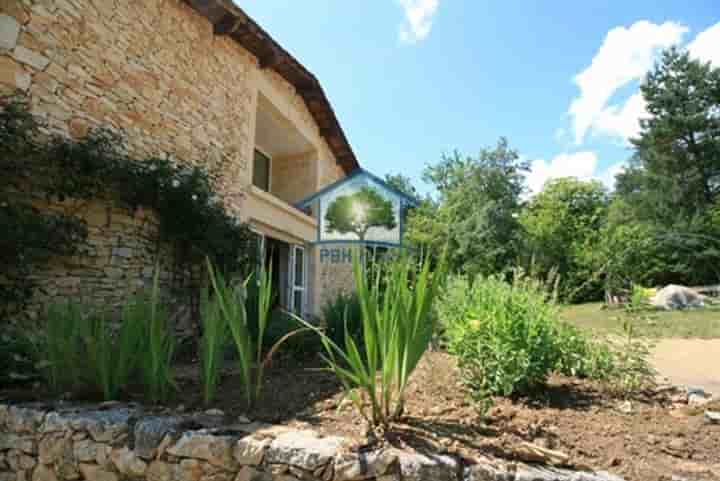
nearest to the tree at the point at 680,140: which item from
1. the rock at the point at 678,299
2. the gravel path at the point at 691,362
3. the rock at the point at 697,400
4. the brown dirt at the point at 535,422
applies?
the rock at the point at 678,299

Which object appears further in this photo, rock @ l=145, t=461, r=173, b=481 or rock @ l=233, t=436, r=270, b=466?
rock @ l=145, t=461, r=173, b=481

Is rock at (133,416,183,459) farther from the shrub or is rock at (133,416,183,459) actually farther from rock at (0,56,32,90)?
rock at (0,56,32,90)

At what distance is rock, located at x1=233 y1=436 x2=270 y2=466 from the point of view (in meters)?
1.56

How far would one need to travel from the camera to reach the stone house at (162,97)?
3.70m

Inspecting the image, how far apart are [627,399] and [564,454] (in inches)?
48.8

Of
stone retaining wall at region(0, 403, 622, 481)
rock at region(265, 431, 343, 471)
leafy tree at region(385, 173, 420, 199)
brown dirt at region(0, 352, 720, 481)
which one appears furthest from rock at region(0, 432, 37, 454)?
leafy tree at region(385, 173, 420, 199)

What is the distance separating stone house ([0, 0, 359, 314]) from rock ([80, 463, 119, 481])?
7.80 ft

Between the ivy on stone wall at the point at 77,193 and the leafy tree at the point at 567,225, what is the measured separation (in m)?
9.87

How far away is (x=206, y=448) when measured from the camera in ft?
5.45

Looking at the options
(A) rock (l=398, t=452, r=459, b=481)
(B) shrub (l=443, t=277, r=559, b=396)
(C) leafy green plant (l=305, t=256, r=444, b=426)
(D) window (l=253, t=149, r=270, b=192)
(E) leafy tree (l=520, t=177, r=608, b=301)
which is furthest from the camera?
(E) leafy tree (l=520, t=177, r=608, b=301)

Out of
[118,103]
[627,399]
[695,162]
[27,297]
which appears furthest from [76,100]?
[695,162]

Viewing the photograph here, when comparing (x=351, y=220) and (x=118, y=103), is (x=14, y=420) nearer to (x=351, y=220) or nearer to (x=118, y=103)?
(x=351, y=220)

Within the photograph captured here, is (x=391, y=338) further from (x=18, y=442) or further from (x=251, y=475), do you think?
(x=18, y=442)

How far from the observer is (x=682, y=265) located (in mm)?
17391
